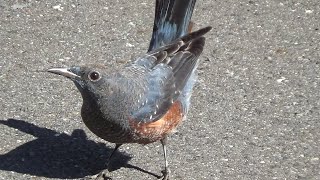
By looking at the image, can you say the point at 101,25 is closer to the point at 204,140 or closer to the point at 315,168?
the point at 204,140

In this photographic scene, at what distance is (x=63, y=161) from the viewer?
6562 mm

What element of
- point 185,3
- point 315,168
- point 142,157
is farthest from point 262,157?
point 185,3

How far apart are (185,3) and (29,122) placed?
161 cm

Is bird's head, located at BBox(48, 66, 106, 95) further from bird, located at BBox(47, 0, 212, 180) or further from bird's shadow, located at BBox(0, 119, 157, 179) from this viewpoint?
bird's shadow, located at BBox(0, 119, 157, 179)

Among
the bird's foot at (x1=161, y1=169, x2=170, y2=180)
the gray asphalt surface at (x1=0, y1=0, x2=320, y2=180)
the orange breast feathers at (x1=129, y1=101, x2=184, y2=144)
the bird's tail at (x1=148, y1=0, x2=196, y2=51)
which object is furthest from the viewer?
the bird's tail at (x1=148, y1=0, x2=196, y2=51)

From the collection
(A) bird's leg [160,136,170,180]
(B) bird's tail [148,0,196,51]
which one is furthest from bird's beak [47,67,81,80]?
(B) bird's tail [148,0,196,51]

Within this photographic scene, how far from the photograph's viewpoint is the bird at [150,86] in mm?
5879

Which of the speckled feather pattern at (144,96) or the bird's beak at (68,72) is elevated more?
the bird's beak at (68,72)

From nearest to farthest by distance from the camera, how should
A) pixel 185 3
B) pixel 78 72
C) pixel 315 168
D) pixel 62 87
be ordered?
pixel 78 72 → pixel 315 168 → pixel 185 3 → pixel 62 87

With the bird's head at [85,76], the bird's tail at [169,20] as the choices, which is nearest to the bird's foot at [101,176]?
the bird's head at [85,76]

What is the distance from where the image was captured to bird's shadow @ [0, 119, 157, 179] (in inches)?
254

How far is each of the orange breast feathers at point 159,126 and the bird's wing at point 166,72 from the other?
4 centimetres

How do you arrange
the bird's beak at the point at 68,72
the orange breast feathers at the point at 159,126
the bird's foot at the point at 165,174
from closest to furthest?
the bird's beak at the point at 68,72 → the orange breast feathers at the point at 159,126 → the bird's foot at the point at 165,174

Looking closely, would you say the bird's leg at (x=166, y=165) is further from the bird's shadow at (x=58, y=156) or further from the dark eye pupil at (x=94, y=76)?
the dark eye pupil at (x=94, y=76)
